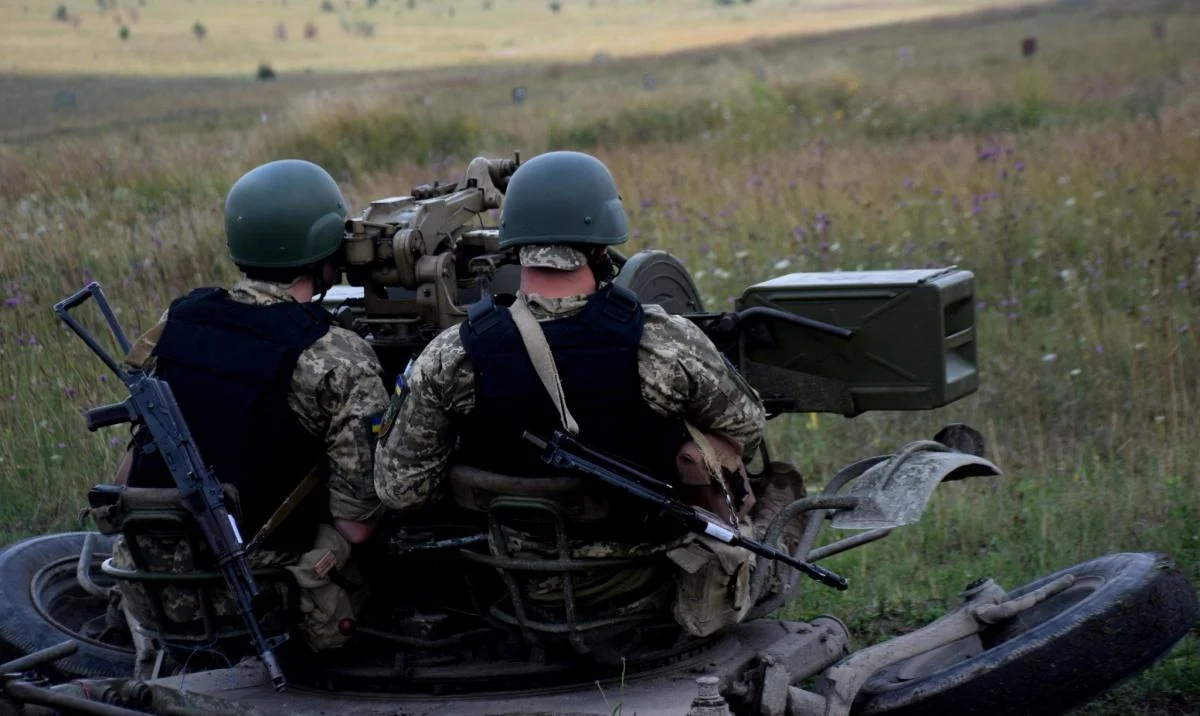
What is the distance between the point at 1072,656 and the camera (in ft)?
14.7

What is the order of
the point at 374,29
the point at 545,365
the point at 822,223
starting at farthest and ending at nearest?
the point at 374,29
the point at 822,223
the point at 545,365

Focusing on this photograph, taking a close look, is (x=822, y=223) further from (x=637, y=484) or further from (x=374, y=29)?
(x=374, y=29)

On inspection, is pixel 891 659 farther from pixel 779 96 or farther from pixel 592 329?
pixel 779 96

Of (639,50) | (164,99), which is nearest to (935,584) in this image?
(164,99)

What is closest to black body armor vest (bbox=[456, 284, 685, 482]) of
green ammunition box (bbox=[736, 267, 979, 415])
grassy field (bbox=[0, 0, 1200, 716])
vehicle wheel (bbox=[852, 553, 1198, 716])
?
green ammunition box (bbox=[736, 267, 979, 415])

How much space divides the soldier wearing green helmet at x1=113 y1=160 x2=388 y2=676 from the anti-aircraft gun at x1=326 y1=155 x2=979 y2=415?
0.29 metres

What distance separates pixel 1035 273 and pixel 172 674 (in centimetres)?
709

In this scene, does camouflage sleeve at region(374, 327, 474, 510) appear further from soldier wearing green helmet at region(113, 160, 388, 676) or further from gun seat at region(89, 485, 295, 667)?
gun seat at region(89, 485, 295, 667)

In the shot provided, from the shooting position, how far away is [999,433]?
8.26 metres

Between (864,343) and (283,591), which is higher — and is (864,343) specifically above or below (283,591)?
above

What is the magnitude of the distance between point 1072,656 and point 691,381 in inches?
56.6

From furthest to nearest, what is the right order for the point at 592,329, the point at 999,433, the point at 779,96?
the point at 779,96, the point at 999,433, the point at 592,329

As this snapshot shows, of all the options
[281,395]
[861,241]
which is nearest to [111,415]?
[281,395]

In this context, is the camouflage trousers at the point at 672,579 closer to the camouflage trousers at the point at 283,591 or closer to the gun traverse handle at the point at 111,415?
the camouflage trousers at the point at 283,591
